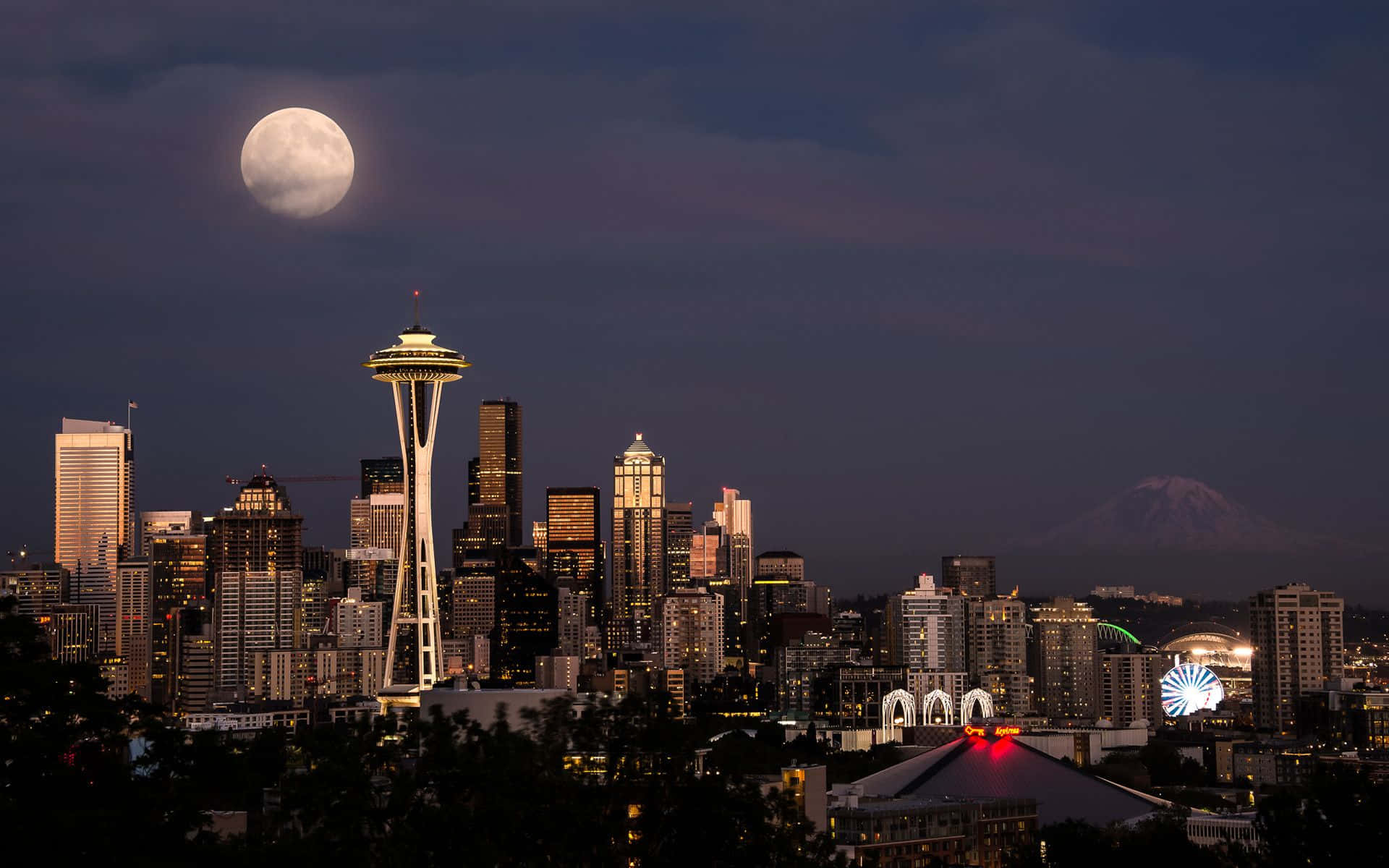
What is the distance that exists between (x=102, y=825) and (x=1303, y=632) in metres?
136

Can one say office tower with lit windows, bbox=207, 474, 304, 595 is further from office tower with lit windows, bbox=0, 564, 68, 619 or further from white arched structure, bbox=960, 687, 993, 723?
white arched structure, bbox=960, 687, 993, 723

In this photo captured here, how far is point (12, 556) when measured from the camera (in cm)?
18888

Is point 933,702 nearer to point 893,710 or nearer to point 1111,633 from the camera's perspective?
point 893,710

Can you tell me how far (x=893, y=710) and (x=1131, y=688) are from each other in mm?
30217

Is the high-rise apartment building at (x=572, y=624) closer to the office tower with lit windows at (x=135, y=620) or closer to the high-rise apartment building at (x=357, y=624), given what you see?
the high-rise apartment building at (x=357, y=624)

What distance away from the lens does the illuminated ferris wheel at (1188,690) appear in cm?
15375

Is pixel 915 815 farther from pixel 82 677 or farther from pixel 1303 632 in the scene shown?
pixel 1303 632

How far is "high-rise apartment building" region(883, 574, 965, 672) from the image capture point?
158 meters

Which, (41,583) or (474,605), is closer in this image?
(41,583)

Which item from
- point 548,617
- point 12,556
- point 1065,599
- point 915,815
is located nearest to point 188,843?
point 915,815

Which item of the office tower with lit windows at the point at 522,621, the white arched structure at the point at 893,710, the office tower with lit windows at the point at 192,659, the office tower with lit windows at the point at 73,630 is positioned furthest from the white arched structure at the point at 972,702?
the office tower with lit windows at the point at 73,630

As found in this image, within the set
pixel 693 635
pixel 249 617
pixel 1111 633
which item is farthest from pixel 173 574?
pixel 1111 633

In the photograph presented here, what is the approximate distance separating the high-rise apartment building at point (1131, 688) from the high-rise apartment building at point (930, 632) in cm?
1141

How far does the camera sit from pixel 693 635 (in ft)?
592
